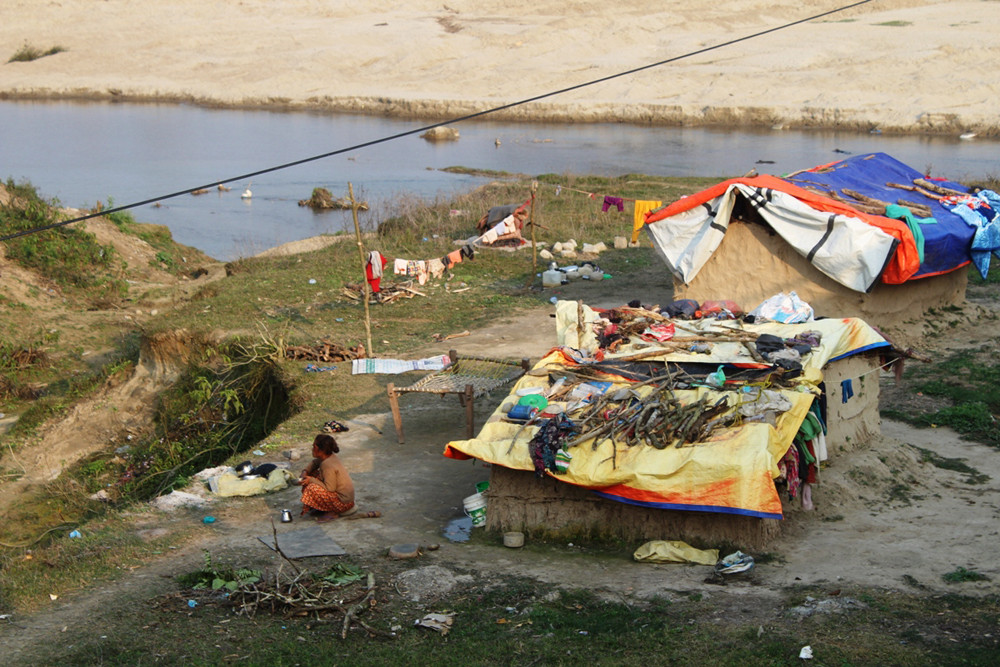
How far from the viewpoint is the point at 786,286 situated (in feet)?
41.1

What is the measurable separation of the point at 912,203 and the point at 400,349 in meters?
7.18

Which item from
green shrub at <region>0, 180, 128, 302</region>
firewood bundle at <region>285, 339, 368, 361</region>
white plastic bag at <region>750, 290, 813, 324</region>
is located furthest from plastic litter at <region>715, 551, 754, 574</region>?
green shrub at <region>0, 180, 128, 302</region>

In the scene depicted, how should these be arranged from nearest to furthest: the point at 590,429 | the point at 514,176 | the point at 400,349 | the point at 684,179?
the point at 590,429
the point at 400,349
the point at 684,179
the point at 514,176

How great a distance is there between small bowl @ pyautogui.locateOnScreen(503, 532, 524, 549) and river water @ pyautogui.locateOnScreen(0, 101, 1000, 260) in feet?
49.9

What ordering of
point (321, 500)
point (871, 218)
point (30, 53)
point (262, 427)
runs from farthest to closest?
point (30, 53) < point (871, 218) < point (262, 427) < point (321, 500)

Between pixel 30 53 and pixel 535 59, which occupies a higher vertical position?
pixel 30 53

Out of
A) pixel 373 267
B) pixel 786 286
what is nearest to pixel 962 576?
pixel 786 286

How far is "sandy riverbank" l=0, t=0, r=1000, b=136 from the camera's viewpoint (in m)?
43.7

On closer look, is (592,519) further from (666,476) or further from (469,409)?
(469,409)

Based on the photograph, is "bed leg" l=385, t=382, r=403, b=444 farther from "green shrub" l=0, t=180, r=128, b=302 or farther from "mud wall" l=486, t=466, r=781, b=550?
"green shrub" l=0, t=180, r=128, b=302

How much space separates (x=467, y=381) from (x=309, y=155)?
1183 inches

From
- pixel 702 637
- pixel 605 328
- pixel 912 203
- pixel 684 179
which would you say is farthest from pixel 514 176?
pixel 702 637

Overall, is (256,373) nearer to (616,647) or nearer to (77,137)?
(616,647)

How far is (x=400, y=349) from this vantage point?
12.8 m
